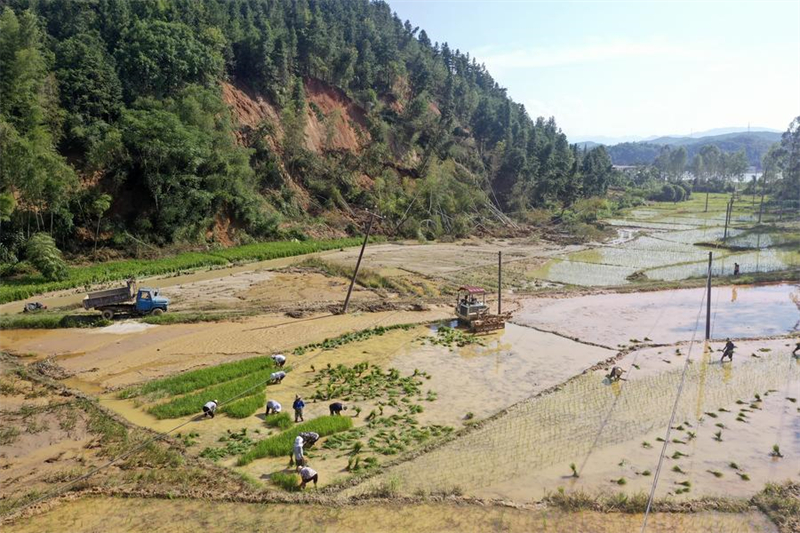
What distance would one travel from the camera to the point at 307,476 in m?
12.7

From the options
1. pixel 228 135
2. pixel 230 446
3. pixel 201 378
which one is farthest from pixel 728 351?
pixel 228 135

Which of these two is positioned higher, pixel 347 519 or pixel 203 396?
pixel 203 396

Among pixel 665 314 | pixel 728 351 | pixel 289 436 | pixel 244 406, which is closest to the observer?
pixel 289 436

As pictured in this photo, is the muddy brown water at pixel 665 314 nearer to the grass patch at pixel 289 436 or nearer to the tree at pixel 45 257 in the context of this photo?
the grass patch at pixel 289 436

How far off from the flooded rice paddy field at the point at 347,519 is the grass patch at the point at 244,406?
4.60 meters

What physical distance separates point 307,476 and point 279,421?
389cm

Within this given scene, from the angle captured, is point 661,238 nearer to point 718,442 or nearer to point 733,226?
point 733,226

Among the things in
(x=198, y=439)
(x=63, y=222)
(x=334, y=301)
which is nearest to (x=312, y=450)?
(x=198, y=439)

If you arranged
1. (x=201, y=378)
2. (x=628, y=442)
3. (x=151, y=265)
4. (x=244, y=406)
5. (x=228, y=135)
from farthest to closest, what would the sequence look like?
(x=228, y=135), (x=151, y=265), (x=201, y=378), (x=244, y=406), (x=628, y=442)

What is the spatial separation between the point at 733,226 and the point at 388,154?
161ft

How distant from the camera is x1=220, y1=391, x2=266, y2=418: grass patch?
55.1 ft

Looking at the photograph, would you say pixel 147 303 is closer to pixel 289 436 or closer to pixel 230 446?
pixel 230 446

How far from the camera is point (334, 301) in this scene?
1277 inches

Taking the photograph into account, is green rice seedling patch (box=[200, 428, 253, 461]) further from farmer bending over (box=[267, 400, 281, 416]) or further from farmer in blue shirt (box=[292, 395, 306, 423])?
farmer in blue shirt (box=[292, 395, 306, 423])
